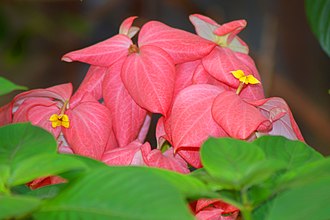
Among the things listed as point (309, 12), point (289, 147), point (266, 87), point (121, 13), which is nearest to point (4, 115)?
point (289, 147)

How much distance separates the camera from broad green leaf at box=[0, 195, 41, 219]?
0.26m

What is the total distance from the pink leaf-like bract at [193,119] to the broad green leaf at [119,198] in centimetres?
16

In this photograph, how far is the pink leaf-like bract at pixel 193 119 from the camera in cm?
45

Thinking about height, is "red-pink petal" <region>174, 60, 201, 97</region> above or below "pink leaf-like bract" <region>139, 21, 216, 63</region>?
below

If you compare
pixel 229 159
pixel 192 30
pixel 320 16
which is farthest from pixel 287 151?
pixel 192 30

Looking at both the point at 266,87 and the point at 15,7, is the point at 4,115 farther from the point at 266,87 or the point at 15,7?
the point at 15,7

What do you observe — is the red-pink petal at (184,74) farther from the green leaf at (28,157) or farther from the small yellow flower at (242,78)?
the green leaf at (28,157)

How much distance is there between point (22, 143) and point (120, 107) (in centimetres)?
16

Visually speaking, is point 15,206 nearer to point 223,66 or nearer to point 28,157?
point 28,157

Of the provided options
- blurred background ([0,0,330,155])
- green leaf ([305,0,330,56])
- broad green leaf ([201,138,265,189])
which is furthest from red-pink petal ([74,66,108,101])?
blurred background ([0,0,330,155])

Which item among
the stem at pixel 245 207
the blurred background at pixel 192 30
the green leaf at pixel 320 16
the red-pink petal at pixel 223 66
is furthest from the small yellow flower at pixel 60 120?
the blurred background at pixel 192 30

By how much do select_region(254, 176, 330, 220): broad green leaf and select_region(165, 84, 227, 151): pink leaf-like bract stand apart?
156 millimetres

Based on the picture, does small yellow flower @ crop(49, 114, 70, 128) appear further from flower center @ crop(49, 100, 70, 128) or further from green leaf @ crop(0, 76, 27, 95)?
green leaf @ crop(0, 76, 27, 95)

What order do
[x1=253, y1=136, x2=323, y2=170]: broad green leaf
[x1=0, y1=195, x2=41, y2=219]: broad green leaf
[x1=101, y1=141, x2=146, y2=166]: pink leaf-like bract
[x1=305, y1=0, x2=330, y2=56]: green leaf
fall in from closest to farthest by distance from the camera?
[x1=0, y1=195, x2=41, y2=219]: broad green leaf
[x1=253, y1=136, x2=323, y2=170]: broad green leaf
[x1=101, y1=141, x2=146, y2=166]: pink leaf-like bract
[x1=305, y1=0, x2=330, y2=56]: green leaf
